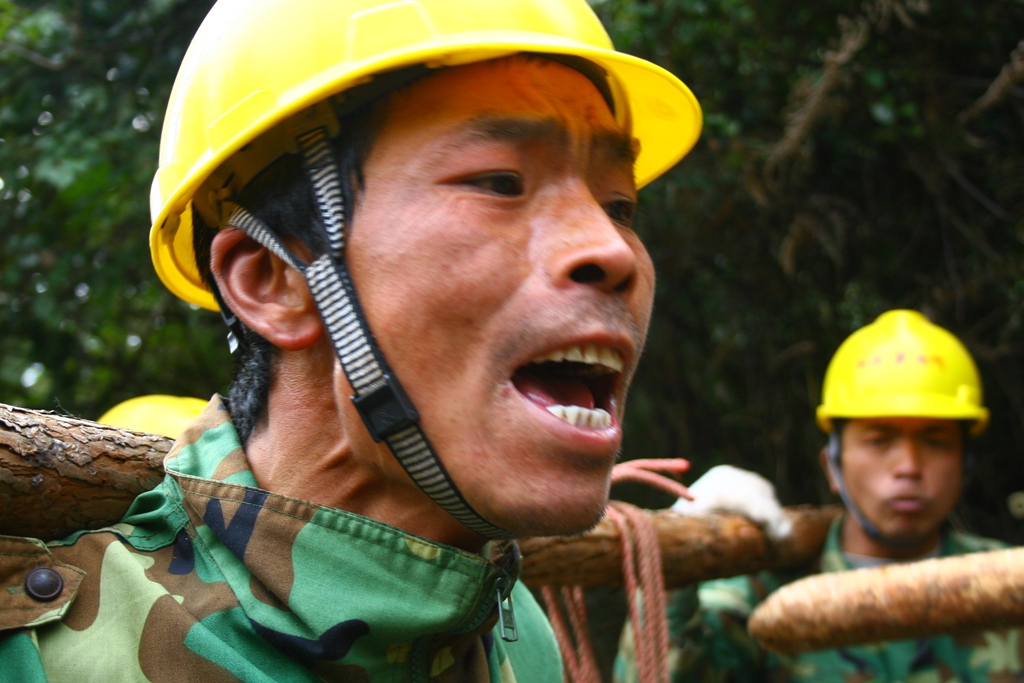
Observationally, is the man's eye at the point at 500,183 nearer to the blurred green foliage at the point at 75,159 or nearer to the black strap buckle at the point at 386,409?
the black strap buckle at the point at 386,409

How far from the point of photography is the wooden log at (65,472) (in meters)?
1.41

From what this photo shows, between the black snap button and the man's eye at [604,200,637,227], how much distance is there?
1.08 m

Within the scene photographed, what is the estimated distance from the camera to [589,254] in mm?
1464

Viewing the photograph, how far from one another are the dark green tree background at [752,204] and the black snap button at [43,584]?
8.88 feet

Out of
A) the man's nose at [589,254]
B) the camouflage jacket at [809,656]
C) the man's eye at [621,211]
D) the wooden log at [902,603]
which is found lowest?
the camouflage jacket at [809,656]

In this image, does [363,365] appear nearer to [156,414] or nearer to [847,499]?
[156,414]

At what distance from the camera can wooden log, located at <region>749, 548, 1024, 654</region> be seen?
179 centimetres

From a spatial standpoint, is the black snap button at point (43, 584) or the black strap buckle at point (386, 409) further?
the black strap buckle at point (386, 409)

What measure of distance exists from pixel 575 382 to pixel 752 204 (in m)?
3.66

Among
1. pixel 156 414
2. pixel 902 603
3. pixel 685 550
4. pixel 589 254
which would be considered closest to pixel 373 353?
pixel 589 254

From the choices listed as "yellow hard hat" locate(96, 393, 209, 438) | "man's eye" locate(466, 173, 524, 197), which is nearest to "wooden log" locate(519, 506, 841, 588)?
"man's eye" locate(466, 173, 524, 197)

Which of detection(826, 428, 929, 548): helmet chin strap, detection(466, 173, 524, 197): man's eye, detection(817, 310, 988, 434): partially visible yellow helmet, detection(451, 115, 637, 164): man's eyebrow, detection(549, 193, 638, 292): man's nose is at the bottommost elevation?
detection(826, 428, 929, 548): helmet chin strap

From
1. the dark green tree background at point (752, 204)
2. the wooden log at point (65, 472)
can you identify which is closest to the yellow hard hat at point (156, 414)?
the dark green tree background at point (752, 204)

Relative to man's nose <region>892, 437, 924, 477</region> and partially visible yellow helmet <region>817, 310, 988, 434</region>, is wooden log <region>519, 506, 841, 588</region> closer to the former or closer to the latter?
man's nose <region>892, 437, 924, 477</region>
